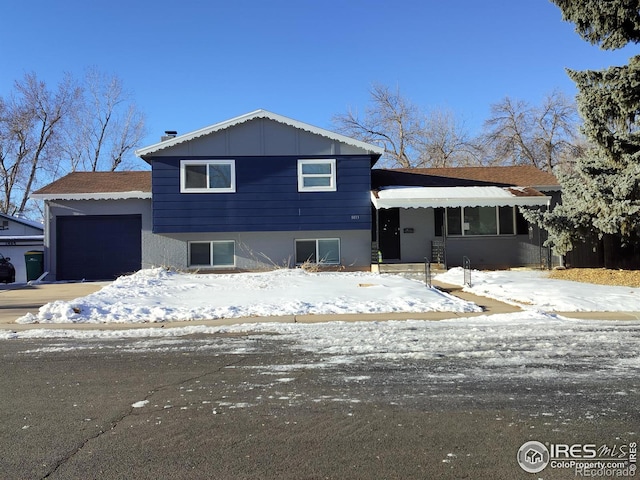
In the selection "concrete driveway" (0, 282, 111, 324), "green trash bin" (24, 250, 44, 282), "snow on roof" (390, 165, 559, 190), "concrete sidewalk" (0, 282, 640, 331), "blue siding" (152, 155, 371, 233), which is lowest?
"concrete sidewalk" (0, 282, 640, 331)

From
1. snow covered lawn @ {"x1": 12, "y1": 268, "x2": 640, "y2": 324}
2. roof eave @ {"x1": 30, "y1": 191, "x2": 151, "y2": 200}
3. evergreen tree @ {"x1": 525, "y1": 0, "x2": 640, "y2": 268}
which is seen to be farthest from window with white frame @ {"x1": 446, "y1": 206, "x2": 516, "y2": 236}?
roof eave @ {"x1": 30, "y1": 191, "x2": 151, "y2": 200}

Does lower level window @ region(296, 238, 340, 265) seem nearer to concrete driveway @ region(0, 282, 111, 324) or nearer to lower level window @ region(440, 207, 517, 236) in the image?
lower level window @ region(440, 207, 517, 236)

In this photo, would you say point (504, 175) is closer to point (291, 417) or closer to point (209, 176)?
point (209, 176)

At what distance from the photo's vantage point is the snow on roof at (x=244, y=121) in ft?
61.8

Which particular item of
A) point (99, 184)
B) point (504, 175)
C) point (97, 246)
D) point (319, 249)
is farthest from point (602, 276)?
point (99, 184)

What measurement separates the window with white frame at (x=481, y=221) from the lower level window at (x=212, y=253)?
338 inches

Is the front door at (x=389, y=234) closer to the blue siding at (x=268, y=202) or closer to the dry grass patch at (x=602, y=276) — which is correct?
the blue siding at (x=268, y=202)

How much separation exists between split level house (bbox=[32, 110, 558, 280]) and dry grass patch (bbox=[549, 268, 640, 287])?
3.11 m

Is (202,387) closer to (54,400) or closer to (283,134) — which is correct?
(54,400)

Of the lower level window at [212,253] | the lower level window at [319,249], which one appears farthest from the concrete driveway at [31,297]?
the lower level window at [319,249]

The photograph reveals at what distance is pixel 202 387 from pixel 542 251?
57.8ft

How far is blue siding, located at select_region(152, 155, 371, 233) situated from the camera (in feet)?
62.7

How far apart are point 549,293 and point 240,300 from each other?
752cm

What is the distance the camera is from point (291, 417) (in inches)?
171
